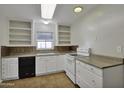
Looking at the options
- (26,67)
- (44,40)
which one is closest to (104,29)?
(44,40)

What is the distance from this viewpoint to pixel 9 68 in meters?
3.04

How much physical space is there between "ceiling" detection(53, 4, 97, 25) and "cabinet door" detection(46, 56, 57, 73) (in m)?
1.69

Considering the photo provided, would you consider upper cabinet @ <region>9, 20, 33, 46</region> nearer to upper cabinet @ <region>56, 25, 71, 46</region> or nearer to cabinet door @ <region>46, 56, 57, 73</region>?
cabinet door @ <region>46, 56, 57, 73</region>

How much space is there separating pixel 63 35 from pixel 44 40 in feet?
3.22

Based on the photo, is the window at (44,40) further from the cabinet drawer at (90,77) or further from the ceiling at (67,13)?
the cabinet drawer at (90,77)

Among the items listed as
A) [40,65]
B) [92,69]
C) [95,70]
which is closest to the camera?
[95,70]

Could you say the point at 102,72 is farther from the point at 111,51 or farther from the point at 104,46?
the point at 104,46

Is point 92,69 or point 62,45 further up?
point 62,45

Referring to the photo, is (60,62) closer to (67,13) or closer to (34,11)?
(67,13)

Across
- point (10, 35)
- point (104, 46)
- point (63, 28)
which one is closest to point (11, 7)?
point (10, 35)

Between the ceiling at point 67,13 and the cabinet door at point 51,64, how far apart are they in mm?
1690

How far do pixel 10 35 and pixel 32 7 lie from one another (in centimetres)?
146

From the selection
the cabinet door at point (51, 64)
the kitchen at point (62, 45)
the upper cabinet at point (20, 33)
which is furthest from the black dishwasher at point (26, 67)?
the upper cabinet at point (20, 33)

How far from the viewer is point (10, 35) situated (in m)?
3.63
